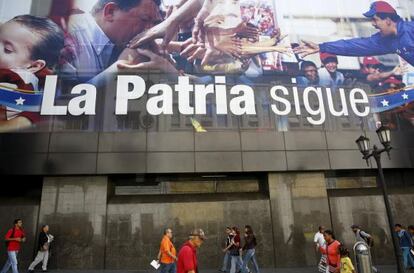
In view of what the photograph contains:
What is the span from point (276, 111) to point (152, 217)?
7.64m

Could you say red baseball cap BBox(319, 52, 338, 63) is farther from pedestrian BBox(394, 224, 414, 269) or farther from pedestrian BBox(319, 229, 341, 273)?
pedestrian BBox(319, 229, 341, 273)

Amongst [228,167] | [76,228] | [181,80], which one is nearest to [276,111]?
[228,167]

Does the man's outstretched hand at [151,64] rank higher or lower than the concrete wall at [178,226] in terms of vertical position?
higher

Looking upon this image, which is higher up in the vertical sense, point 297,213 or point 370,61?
point 370,61

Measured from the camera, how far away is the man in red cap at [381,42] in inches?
747

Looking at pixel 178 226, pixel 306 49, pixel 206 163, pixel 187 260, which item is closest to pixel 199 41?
pixel 306 49

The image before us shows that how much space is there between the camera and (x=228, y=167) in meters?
15.7

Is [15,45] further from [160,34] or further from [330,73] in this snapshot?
[330,73]

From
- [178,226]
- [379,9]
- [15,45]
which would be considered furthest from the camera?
[379,9]

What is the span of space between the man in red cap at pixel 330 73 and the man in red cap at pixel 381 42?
0.44 metres

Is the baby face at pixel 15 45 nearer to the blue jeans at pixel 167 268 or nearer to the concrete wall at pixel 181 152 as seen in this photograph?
the concrete wall at pixel 181 152

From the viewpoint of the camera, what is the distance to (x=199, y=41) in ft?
60.2

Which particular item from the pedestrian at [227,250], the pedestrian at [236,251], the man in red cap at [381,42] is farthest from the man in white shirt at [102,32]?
the pedestrian at [236,251]

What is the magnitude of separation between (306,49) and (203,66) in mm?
5738
